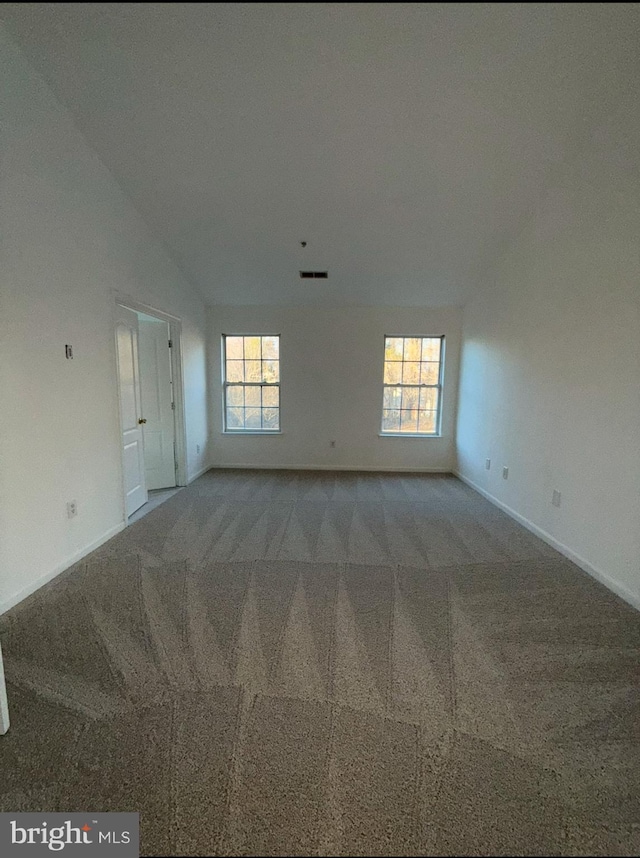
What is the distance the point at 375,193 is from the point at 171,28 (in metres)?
1.72

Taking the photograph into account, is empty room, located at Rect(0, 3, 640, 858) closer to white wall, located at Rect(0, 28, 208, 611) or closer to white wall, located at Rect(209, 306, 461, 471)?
white wall, located at Rect(0, 28, 208, 611)

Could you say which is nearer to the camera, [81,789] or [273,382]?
[81,789]

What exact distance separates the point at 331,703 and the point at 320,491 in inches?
113

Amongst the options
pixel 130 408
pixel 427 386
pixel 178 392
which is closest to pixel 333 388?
pixel 427 386

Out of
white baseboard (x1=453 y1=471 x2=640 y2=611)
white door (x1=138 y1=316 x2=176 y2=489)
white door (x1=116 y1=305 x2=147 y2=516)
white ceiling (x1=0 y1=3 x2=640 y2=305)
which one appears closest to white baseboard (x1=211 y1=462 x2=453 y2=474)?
white door (x1=138 y1=316 x2=176 y2=489)

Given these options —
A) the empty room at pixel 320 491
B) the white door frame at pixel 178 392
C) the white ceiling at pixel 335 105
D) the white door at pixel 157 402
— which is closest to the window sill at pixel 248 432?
the white door frame at pixel 178 392

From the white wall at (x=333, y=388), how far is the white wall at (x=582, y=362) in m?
1.46

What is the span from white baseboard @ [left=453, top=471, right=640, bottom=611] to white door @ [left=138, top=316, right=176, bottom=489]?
151 inches

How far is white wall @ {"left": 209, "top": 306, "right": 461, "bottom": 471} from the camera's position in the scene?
507cm

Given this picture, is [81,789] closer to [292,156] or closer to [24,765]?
[24,765]

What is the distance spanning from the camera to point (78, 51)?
6.49ft

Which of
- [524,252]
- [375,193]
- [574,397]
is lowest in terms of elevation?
[574,397]

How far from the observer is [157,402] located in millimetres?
4164

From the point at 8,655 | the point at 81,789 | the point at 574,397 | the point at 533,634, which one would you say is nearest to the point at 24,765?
the point at 81,789
